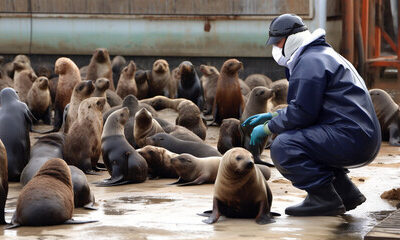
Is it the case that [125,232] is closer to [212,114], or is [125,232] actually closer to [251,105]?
[251,105]

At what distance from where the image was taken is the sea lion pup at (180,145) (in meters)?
8.82

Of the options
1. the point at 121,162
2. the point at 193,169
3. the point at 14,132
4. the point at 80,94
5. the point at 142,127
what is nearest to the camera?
the point at 193,169

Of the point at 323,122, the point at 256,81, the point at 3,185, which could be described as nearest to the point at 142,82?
the point at 256,81

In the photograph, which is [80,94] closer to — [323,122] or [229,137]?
[229,137]

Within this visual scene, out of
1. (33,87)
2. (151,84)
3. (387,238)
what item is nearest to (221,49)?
(151,84)

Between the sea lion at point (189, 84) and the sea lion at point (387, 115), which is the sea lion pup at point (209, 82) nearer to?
the sea lion at point (189, 84)

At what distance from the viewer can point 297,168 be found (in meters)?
6.05

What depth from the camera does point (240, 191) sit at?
20.0ft

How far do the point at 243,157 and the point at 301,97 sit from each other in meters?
0.59

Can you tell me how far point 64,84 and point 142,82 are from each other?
2.06 m

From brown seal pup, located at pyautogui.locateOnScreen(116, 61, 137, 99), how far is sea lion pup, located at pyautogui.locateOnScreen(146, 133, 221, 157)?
5.23 meters

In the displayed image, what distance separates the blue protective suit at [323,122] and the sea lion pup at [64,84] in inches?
274

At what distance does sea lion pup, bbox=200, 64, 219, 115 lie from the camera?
14.3 metres

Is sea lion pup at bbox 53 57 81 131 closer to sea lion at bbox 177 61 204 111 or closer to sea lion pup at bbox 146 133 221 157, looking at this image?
sea lion at bbox 177 61 204 111
